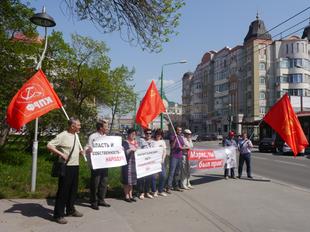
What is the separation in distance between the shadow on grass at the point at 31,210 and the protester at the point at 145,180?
241 cm

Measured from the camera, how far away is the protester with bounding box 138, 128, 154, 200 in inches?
375

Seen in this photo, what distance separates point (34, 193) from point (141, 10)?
526 centimetres

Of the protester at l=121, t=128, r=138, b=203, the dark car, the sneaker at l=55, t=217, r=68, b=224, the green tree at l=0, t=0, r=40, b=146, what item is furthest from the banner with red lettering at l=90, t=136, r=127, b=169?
the dark car

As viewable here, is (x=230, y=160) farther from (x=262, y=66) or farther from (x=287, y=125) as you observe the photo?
(x=262, y=66)

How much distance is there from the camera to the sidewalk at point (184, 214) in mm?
6719

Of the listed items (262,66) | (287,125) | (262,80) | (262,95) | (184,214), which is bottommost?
(184,214)

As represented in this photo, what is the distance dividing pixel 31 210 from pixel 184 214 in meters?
2.81

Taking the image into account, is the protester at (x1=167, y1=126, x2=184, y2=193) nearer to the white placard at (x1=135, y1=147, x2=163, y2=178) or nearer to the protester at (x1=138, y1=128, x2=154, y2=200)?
the white placard at (x1=135, y1=147, x2=163, y2=178)

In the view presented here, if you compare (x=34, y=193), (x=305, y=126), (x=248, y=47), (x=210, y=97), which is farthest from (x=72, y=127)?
(x=210, y=97)

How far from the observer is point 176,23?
11289 millimetres

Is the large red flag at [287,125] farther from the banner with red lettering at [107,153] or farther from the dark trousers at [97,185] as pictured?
the dark trousers at [97,185]

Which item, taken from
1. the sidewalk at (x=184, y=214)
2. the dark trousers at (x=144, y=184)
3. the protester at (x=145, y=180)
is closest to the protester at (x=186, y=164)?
the sidewalk at (x=184, y=214)

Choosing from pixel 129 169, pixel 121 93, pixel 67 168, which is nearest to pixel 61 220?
pixel 67 168

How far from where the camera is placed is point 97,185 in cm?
816
